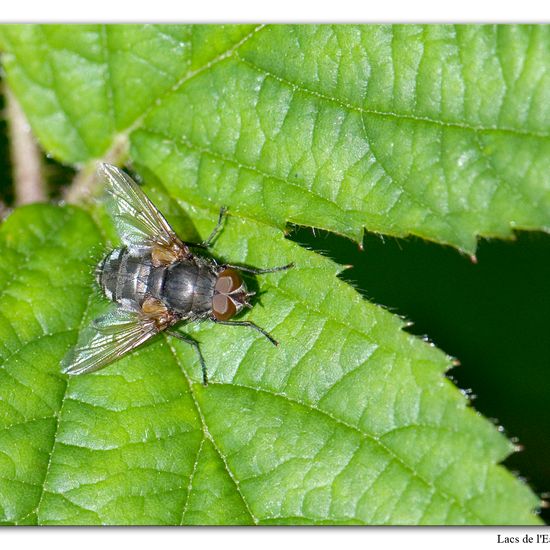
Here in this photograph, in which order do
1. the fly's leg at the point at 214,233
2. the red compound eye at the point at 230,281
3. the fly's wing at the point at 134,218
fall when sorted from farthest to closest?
the fly's wing at the point at 134,218 → the fly's leg at the point at 214,233 → the red compound eye at the point at 230,281

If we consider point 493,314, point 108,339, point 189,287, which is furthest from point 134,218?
point 493,314

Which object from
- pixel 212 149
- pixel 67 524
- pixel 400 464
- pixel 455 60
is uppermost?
pixel 455 60

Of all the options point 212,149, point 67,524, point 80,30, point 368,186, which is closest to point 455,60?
point 368,186

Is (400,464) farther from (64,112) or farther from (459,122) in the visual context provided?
(64,112)

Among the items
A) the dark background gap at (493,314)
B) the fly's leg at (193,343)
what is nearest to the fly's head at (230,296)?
the fly's leg at (193,343)

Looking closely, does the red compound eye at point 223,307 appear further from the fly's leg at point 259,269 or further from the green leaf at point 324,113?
the green leaf at point 324,113

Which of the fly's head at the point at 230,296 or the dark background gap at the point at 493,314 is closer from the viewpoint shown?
the fly's head at the point at 230,296

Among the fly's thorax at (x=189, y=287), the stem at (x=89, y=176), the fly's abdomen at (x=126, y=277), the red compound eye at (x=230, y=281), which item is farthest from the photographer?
the stem at (x=89, y=176)

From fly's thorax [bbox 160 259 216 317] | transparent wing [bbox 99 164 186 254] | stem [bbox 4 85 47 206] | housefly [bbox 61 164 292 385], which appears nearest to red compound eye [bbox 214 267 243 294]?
housefly [bbox 61 164 292 385]
